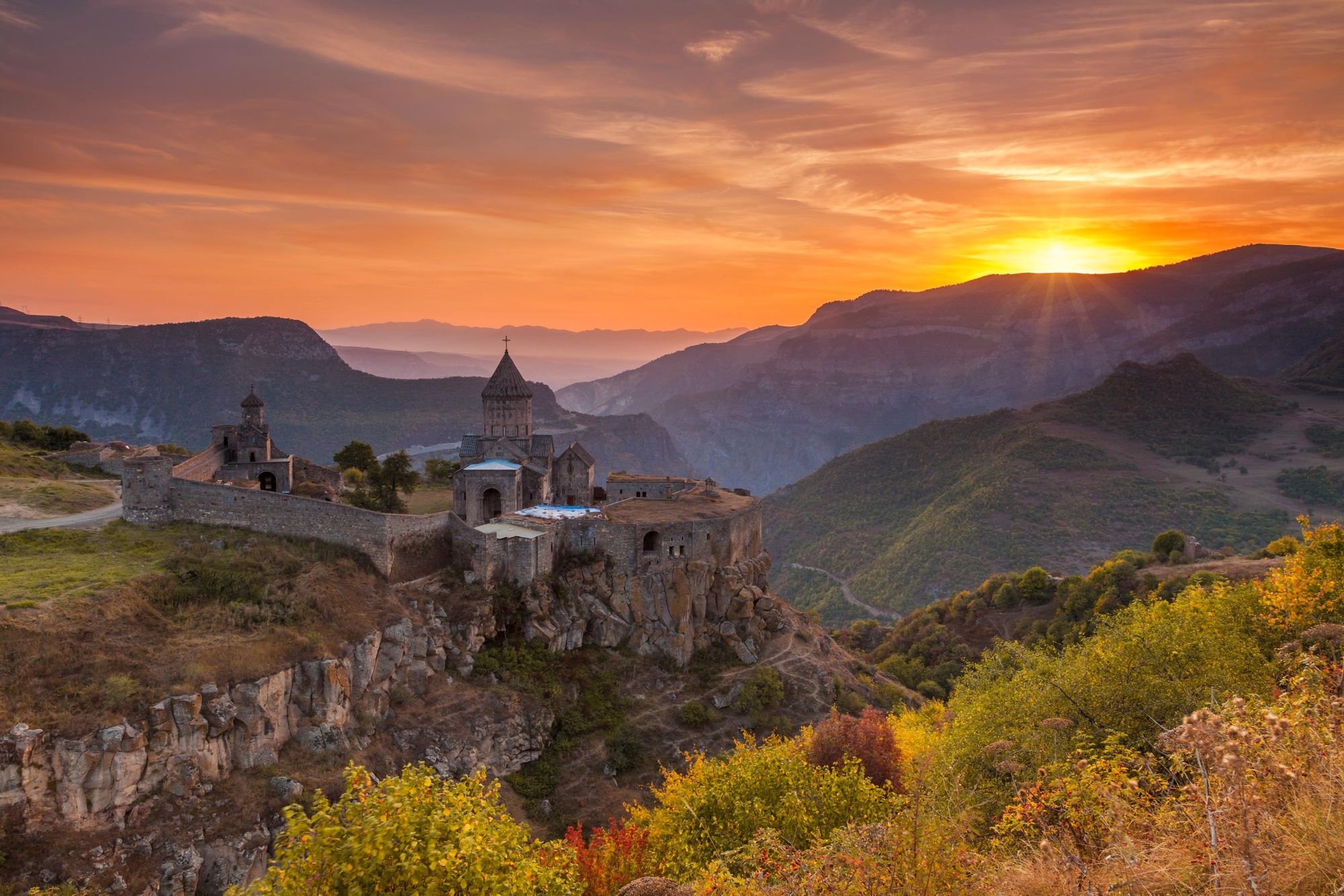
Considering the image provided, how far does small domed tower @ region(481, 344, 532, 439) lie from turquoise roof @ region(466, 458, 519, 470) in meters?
6.12

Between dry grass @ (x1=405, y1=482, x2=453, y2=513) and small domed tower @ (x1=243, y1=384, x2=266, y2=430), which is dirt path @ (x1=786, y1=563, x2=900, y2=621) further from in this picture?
small domed tower @ (x1=243, y1=384, x2=266, y2=430)

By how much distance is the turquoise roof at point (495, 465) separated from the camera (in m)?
41.8

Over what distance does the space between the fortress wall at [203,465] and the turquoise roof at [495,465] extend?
1322 centimetres

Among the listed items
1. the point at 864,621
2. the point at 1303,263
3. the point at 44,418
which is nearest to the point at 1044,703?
the point at 864,621

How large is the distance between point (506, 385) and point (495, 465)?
991 cm

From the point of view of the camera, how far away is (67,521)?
100 feet

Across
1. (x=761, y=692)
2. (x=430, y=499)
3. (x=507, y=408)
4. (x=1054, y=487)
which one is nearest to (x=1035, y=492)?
(x=1054, y=487)

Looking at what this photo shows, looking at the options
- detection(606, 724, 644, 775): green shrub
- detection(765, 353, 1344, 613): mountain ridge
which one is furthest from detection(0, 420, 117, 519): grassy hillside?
detection(765, 353, 1344, 613): mountain ridge

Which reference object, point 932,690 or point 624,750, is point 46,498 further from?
point 932,690

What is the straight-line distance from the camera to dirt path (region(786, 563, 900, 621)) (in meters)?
73.9

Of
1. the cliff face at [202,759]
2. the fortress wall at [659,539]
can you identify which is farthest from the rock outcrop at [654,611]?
the cliff face at [202,759]

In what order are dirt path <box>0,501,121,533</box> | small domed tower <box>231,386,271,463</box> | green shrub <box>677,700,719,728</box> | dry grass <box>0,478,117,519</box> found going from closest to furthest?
dirt path <box>0,501,121,533</box>
dry grass <box>0,478,117,519</box>
green shrub <box>677,700,719,728</box>
small domed tower <box>231,386,271,463</box>

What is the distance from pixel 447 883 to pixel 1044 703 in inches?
600

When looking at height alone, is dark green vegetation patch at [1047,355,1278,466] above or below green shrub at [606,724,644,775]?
above
